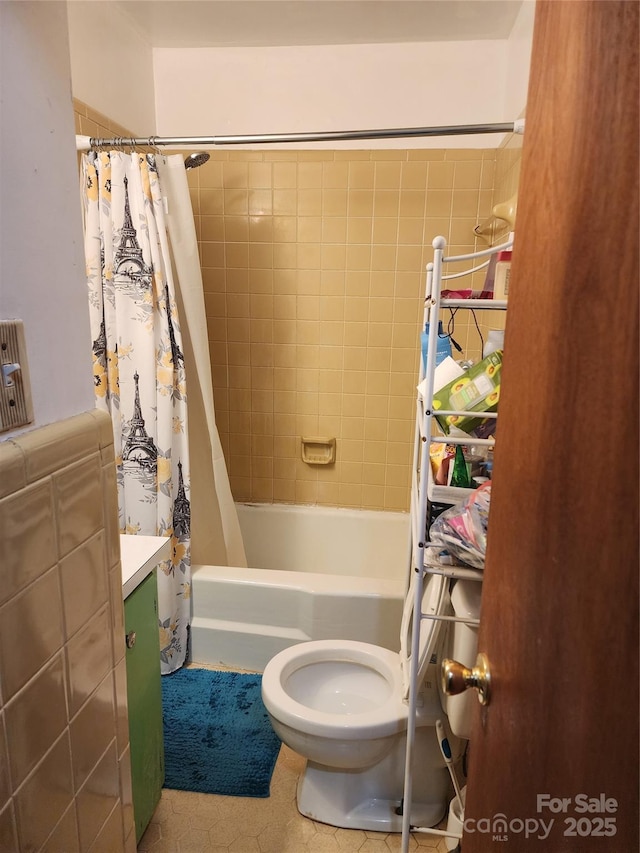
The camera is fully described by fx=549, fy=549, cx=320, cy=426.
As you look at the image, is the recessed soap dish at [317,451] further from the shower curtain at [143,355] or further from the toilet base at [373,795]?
the toilet base at [373,795]

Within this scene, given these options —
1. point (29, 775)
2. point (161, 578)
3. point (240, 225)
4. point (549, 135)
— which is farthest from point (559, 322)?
point (240, 225)

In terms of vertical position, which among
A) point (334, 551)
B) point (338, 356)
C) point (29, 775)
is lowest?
point (334, 551)

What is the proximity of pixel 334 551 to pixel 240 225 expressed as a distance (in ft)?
5.10

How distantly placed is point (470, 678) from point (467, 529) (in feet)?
1.34

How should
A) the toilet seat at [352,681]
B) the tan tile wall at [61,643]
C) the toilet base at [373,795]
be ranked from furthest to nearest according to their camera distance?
the toilet base at [373,795] → the toilet seat at [352,681] → the tan tile wall at [61,643]

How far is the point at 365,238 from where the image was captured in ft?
7.81

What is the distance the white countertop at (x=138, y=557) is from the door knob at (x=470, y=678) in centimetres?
65

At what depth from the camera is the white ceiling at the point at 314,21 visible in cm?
194

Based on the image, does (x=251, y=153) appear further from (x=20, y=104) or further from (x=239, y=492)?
(x=20, y=104)

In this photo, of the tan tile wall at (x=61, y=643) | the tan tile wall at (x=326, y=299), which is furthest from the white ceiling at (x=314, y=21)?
the tan tile wall at (x=61, y=643)

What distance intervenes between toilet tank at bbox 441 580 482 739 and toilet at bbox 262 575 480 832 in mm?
A: 40

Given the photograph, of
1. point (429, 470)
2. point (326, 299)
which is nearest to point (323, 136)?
point (326, 299)

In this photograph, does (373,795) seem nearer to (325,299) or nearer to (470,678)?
(470,678)

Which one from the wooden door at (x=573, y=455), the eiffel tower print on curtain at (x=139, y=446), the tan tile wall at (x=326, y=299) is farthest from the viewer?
the tan tile wall at (x=326, y=299)
